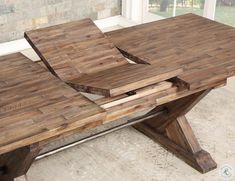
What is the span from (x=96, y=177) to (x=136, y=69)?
522 mm

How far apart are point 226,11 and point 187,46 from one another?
118 cm

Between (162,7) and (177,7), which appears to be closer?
(177,7)

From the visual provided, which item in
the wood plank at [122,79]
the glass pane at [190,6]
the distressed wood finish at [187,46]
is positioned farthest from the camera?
the glass pane at [190,6]

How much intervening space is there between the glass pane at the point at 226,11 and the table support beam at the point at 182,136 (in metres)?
1.28

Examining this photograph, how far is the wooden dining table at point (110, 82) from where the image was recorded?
1422 millimetres

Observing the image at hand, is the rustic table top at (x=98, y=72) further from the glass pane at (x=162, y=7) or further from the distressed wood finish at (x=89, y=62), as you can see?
the glass pane at (x=162, y=7)

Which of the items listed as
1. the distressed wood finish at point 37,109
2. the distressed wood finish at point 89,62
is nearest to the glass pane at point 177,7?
the distressed wood finish at point 89,62

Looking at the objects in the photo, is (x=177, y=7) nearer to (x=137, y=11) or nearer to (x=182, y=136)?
(x=137, y=11)

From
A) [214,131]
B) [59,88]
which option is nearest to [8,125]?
[59,88]

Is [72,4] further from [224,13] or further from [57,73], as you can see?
[57,73]

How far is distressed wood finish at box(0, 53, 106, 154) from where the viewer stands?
51.5 inches

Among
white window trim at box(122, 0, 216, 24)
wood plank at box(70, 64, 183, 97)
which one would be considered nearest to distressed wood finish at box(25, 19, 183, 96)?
wood plank at box(70, 64, 183, 97)

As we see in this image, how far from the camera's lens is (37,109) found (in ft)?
4.74

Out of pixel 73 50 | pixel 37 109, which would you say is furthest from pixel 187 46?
pixel 37 109
